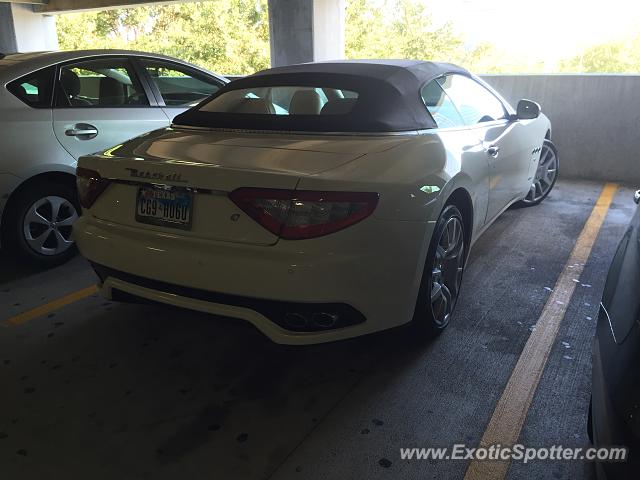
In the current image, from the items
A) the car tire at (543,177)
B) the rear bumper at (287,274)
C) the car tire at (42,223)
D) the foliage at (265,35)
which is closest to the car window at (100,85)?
the car tire at (42,223)

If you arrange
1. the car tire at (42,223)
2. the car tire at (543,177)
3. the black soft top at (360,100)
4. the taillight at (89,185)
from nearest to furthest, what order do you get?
the taillight at (89,185) < the black soft top at (360,100) < the car tire at (42,223) < the car tire at (543,177)

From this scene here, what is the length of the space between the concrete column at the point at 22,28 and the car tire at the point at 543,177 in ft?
57.9

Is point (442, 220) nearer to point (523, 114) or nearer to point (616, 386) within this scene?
point (616, 386)

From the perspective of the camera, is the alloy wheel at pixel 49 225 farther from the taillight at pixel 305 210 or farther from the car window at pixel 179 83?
the taillight at pixel 305 210

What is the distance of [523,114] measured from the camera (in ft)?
13.8

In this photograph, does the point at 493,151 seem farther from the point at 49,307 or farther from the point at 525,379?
the point at 49,307

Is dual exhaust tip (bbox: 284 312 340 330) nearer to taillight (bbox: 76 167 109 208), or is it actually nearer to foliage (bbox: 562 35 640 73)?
taillight (bbox: 76 167 109 208)

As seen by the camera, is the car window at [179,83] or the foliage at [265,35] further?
the foliage at [265,35]

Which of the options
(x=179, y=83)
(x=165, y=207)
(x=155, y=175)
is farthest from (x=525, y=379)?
(x=179, y=83)

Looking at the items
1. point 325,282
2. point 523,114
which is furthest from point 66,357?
point 523,114

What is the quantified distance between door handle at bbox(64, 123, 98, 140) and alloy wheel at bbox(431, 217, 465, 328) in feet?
9.17

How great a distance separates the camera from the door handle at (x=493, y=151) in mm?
3416

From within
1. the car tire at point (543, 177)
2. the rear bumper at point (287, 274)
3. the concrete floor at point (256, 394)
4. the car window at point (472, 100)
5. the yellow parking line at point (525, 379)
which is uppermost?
the car window at point (472, 100)

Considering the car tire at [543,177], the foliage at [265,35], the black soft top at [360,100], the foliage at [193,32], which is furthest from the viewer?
the foliage at [193,32]
